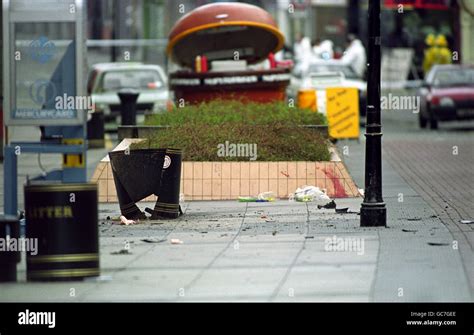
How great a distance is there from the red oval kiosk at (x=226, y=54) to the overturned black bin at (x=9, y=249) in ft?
40.5

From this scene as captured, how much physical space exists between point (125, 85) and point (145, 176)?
54.0 ft

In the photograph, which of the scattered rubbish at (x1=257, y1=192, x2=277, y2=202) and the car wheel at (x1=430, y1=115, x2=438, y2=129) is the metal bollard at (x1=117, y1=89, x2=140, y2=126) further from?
the car wheel at (x1=430, y1=115, x2=438, y2=129)

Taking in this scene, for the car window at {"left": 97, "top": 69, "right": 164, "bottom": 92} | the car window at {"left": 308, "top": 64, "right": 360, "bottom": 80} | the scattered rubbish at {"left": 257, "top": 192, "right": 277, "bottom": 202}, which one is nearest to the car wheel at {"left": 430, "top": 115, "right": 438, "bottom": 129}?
the car window at {"left": 308, "top": 64, "right": 360, "bottom": 80}

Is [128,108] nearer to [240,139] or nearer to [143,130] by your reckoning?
[143,130]

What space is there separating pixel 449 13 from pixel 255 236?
→ 37.5 m

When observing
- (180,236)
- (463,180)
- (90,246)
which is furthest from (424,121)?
(90,246)

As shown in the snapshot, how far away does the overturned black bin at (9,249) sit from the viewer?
10.2 m

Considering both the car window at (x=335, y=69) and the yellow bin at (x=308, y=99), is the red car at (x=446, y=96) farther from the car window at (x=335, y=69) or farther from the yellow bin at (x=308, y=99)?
the yellow bin at (x=308, y=99)

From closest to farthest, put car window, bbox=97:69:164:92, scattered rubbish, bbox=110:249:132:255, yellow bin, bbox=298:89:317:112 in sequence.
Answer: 1. scattered rubbish, bbox=110:249:132:255
2. yellow bin, bbox=298:89:317:112
3. car window, bbox=97:69:164:92

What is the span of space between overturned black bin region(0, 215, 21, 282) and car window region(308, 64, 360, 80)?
74.0 ft

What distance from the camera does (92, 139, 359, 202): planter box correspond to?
16.0 m

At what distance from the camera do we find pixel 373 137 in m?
13.2

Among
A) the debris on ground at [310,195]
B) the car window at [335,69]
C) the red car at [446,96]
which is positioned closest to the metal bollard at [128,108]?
the debris on ground at [310,195]

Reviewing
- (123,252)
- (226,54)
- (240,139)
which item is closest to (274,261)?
(123,252)
